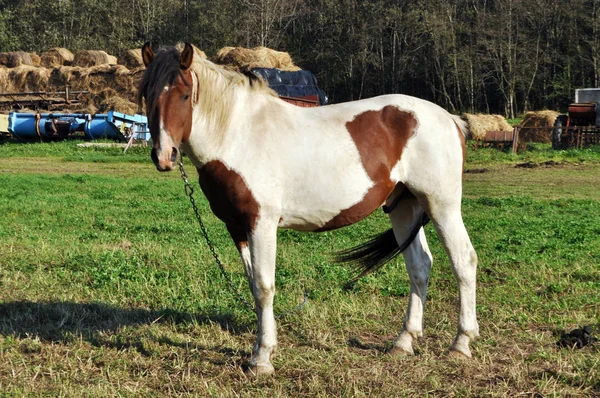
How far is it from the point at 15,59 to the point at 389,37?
26.3 metres

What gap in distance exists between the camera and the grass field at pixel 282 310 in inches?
176

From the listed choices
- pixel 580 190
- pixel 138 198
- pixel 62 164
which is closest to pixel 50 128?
pixel 62 164

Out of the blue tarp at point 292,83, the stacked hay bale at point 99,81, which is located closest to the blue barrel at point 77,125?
the stacked hay bale at point 99,81

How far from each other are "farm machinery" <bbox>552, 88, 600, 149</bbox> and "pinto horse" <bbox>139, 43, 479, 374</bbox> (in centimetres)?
2187

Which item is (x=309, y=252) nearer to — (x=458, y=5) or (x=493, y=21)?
(x=493, y=21)

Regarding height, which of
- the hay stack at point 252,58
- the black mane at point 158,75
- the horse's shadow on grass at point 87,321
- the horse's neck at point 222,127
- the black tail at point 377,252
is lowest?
the horse's shadow on grass at point 87,321

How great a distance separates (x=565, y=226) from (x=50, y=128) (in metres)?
24.7

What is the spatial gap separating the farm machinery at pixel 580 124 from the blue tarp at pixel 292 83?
1038 centimetres

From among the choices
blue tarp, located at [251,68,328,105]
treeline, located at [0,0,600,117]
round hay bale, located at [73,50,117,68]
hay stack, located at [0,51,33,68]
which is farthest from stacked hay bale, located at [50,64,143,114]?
treeline, located at [0,0,600,117]

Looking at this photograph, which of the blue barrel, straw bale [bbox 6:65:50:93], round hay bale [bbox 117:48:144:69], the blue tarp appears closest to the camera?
the blue barrel

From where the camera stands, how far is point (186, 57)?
14.5 ft

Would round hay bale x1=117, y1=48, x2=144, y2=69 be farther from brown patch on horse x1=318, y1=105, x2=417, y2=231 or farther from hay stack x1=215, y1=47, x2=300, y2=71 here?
brown patch on horse x1=318, y1=105, x2=417, y2=231

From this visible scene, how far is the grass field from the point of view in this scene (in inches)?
176

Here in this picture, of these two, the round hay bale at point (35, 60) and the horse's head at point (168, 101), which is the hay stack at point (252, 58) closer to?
the round hay bale at point (35, 60)
